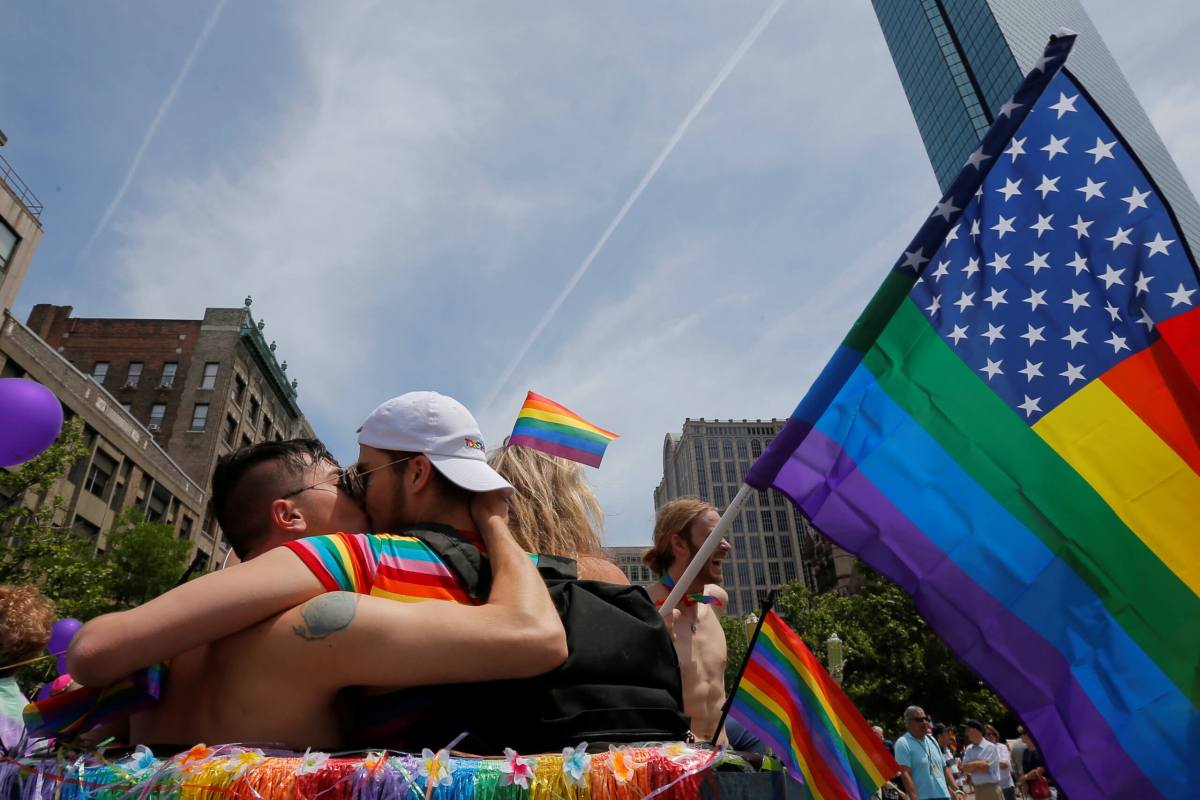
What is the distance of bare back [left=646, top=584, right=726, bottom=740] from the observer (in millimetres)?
4227

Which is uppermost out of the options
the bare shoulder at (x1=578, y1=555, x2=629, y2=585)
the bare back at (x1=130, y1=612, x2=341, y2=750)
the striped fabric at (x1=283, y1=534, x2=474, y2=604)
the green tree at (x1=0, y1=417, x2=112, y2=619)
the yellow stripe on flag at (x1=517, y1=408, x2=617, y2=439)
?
the green tree at (x1=0, y1=417, x2=112, y2=619)

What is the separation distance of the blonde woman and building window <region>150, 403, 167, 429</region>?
43.7 metres

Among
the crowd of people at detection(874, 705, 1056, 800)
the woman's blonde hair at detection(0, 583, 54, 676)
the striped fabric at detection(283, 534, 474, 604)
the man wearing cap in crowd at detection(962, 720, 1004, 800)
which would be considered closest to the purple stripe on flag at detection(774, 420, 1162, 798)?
the striped fabric at detection(283, 534, 474, 604)

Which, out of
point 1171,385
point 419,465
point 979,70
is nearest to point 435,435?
point 419,465

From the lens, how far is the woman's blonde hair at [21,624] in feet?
12.6

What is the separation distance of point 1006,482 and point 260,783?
245 cm

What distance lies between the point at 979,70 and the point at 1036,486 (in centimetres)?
9269

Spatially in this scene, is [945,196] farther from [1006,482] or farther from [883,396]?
[1006,482]

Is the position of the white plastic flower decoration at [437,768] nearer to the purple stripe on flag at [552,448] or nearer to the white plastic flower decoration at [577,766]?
the white plastic flower decoration at [577,766]

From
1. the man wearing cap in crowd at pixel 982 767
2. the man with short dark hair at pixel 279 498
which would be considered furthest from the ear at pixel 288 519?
the man wearing cap in crowd at pixel 982 767

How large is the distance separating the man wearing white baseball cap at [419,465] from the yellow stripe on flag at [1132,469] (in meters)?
1.99

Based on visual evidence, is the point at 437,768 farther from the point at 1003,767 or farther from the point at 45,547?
the point at 45,547

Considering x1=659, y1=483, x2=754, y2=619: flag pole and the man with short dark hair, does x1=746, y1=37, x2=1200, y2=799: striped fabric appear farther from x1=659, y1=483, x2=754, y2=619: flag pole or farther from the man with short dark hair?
the man with short dark hair

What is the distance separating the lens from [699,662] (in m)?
4.31
